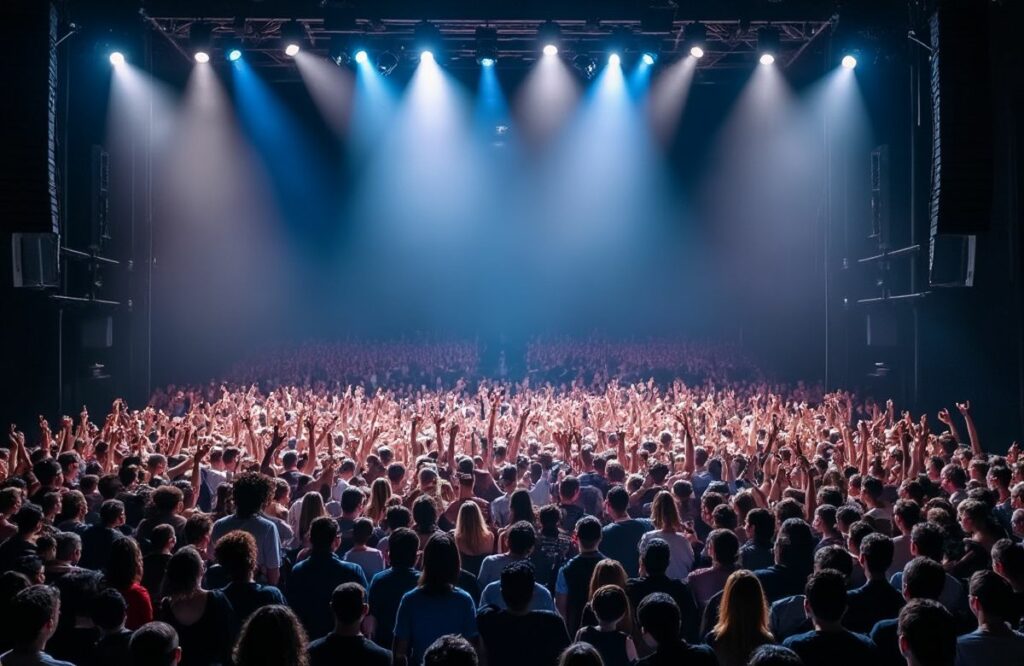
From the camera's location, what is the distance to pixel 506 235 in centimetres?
3095

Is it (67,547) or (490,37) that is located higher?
(490,37)

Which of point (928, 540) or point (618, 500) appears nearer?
point (928, 540)

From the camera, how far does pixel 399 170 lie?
28797 millimetres

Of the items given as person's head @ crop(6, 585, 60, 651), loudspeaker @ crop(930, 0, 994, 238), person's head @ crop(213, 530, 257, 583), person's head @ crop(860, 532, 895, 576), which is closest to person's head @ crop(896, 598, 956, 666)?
person's head @ crop(860, 532, 895, 576)

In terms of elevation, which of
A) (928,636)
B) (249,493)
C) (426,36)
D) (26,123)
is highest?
(426,36)

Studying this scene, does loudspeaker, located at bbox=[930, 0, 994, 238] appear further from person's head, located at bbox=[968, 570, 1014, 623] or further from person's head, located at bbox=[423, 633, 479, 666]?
person's head, located at bbox=[423, 633, 479, 666]

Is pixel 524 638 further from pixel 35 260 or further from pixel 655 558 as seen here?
pixel 35 260

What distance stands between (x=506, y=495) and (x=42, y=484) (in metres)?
3.34

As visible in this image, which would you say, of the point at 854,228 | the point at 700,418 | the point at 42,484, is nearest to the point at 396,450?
the point at 42,484

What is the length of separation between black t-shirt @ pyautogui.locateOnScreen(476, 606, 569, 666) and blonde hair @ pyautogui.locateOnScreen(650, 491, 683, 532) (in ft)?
5.40

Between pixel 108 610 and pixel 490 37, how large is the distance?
13117 mm

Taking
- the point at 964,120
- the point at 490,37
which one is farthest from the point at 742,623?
the point at 490,37

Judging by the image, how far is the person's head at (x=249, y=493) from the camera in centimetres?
546

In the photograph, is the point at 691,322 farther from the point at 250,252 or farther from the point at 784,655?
the point at 784,655
